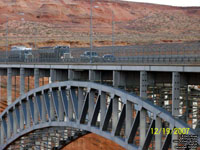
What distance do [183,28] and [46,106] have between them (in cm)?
8685

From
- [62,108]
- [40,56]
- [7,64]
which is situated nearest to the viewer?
[62,108]

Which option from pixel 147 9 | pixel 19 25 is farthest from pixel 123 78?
pixel 147 9

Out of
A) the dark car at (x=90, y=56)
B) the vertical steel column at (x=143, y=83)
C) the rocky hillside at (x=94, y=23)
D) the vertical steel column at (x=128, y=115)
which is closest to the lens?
the vertical steel column at (x=143, y=83)

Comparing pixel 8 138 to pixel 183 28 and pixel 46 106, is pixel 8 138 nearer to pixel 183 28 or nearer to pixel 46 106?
pixel 46 106

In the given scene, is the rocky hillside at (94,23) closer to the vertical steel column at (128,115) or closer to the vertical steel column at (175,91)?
the vertical steel column at (128,115)

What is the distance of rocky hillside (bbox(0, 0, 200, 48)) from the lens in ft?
307

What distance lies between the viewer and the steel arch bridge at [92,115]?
17878 mm

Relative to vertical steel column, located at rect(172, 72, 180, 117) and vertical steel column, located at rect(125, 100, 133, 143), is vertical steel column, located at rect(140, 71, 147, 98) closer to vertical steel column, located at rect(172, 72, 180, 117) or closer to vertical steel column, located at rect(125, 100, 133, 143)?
vertical steel column, located at rect(125, 100, 133, 143)

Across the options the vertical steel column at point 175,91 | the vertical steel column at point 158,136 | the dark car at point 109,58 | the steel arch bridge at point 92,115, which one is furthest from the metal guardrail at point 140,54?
the vertical steel column at point 158,136

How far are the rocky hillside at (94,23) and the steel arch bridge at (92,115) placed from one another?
50.8m

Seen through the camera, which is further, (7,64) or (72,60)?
(7,64)

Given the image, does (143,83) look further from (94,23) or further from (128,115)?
(94,23)

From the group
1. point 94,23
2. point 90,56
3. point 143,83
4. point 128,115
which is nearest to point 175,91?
point 143,83

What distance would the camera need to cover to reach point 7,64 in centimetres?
3347
